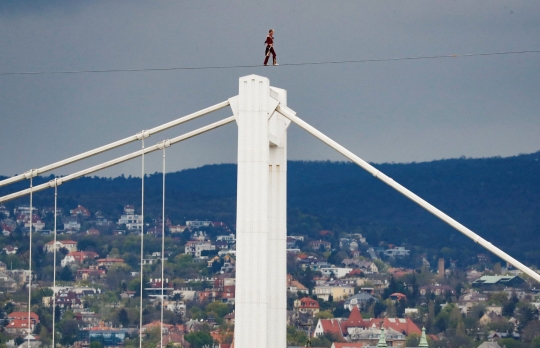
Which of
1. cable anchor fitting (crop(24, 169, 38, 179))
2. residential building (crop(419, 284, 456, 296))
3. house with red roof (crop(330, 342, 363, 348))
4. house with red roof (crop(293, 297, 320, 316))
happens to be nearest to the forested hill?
residential building (crop(419, 284, 456, 296))

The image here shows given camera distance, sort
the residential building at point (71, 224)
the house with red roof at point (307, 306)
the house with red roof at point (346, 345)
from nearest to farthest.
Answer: the house with red roof at point (346, 345) → the house with red roof at point (307, 306) → the residential building at point (71, 224)

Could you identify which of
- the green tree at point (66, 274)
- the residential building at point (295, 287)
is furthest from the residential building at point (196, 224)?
the residential building at point (295, 287)

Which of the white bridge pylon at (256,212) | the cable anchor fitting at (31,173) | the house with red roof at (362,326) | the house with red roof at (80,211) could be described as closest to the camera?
the white bridge pylon at (256,212)

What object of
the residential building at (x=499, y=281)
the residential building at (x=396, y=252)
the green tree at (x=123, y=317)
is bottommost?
the green tree at (x=123, y=317)

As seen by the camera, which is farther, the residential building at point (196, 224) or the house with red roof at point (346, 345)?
the residential building at point (196, 224)

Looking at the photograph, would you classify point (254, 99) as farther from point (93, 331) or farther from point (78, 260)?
point (78, 260)

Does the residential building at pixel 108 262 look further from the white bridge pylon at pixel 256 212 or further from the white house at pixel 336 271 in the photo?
the white bridge pylon at pixel 256 212
